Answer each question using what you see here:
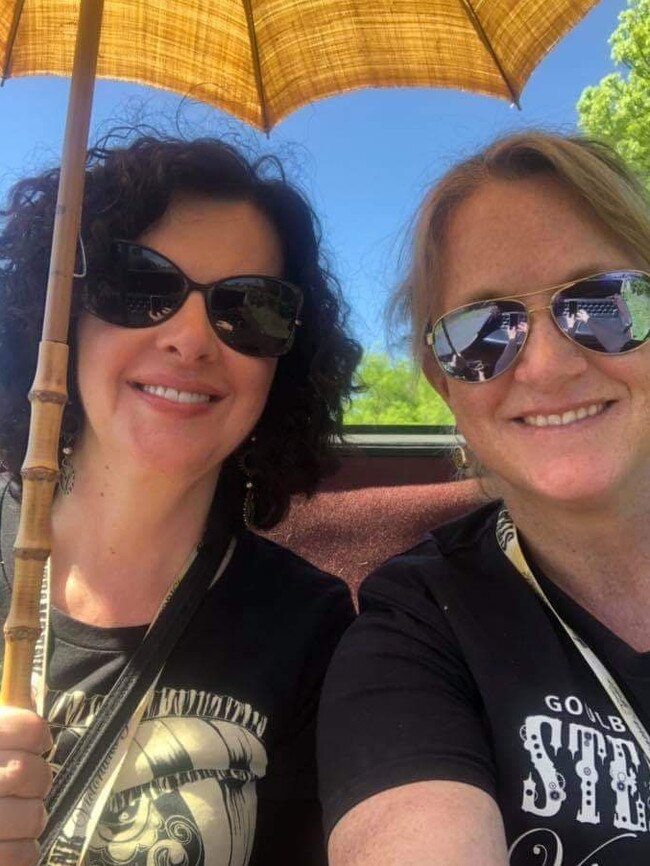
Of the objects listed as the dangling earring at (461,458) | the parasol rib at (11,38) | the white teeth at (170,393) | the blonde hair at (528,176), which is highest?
the parasol rib at (11,38)

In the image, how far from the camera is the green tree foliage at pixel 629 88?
9.20 metres

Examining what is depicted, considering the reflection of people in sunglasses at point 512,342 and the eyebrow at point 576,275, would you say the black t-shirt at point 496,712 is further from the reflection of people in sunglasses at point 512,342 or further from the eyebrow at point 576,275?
the eyebrow at point 576,275

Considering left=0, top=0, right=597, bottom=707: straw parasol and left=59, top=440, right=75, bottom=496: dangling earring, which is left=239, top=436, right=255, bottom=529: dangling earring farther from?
left=0, top=0, right=597, bottom=707: straw parasol

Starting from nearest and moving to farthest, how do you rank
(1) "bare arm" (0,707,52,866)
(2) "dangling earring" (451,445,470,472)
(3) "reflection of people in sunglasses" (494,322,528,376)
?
(1) "bare arm" (0,707,52,866)
(3) "reflection of people in sunglasses" (494,322,528,376)
(2) "dangling earring" (451,445,470,472)

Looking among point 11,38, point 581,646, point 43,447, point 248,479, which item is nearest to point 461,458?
point 248,479

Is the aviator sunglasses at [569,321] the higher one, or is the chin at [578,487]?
the aviator sunglasses at [569,321]

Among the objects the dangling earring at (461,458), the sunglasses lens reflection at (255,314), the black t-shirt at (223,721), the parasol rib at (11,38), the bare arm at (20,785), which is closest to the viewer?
the bare arm at (20,785)

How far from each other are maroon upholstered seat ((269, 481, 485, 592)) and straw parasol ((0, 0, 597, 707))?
123 centimetres

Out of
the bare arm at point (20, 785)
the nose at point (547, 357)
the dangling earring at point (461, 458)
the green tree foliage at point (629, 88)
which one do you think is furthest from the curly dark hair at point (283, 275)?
the green tree foliage at point (629, 88)

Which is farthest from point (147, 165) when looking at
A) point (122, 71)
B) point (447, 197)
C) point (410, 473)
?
point (410, 473)

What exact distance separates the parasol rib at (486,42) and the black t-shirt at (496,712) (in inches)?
45.3

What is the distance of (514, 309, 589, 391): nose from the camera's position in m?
1.35

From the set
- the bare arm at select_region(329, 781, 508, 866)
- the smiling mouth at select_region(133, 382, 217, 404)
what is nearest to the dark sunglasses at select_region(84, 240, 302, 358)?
the smiling mouth at select_region(133, 382, 217, 404)

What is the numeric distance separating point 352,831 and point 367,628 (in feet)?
1.29
